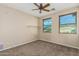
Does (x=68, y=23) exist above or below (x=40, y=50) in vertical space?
above

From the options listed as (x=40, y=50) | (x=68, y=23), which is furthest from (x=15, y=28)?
(x=68, y=23)

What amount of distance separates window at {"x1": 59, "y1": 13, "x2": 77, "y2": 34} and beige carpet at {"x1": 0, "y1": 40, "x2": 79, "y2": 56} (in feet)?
0.85

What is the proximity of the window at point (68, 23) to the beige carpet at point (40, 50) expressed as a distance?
0.26 m

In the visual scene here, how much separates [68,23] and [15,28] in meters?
0.78

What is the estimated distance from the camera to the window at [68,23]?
1505 mm

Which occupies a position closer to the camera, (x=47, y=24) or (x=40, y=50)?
(x=40, y=50)

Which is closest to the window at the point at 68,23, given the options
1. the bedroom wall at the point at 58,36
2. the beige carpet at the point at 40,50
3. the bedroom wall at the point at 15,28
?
the bedroom wall at the point at 58,36

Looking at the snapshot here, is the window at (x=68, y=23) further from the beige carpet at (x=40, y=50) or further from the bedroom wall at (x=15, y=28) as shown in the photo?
the bedroom wall at (x=15, y=28)

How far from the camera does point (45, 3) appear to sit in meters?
1.49

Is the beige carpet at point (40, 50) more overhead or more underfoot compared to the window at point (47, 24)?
more underfoot

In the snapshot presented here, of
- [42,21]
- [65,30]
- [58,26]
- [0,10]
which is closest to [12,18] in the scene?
[0,10]

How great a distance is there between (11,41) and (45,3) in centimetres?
73

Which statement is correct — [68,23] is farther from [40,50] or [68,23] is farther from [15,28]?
[15,28]

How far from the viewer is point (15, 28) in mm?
1589
